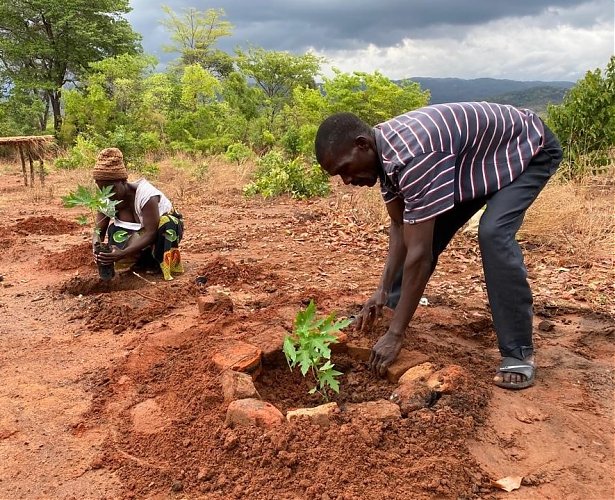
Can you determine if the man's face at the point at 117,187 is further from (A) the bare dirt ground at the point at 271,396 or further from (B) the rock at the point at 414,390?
(B) the rock at the point at 414,390

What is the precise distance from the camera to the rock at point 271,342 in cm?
276

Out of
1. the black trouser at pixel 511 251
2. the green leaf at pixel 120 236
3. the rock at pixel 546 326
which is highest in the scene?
the black trouser at pixel 511 251

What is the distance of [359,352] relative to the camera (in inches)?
109

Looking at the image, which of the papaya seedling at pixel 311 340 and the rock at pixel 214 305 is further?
the rock at pixel 214 305

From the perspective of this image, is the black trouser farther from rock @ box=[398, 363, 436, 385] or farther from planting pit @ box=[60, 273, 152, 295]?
planting pit @ box=[60, 273, 152, 295]

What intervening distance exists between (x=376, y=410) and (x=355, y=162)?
1037 mm

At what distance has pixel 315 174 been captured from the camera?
8.44 metres

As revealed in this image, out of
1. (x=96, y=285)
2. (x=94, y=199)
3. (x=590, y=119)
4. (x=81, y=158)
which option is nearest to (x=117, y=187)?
(x=94, y=199)

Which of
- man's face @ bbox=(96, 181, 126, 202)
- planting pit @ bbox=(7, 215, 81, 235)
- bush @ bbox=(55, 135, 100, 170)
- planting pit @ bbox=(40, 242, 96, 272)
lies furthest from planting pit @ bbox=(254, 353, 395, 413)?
bush @ bbox=(55, 135, 100, 170)

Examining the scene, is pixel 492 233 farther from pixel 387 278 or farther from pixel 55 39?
pixel 55 39

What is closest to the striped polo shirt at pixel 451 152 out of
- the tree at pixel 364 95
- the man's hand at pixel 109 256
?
the man's hand at pixel 109 256

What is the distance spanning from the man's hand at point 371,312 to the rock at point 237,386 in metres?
0.73

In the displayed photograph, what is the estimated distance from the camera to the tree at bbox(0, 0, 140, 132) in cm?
2123

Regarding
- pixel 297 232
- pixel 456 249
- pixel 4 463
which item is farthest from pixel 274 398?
pixel 297 232
